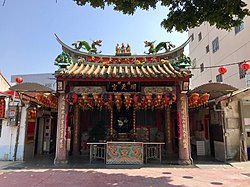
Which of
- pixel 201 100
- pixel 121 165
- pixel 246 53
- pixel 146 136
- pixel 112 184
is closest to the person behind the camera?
pixel 112 184

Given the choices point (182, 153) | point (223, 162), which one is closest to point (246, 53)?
point (223, 162)

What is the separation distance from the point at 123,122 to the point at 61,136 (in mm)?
3958

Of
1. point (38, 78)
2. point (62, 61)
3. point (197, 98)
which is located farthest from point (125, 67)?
point (38, 78)

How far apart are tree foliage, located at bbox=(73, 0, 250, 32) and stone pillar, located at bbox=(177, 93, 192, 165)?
4.00m

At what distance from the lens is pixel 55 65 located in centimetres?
872

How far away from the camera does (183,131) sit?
872 cm

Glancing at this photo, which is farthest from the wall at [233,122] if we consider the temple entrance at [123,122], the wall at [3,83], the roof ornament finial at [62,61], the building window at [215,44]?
the wall at [3,83]

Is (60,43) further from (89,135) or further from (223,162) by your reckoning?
(223,162)

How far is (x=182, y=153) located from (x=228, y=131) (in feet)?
9.58

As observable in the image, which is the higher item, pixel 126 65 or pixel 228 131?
pixel 126 65

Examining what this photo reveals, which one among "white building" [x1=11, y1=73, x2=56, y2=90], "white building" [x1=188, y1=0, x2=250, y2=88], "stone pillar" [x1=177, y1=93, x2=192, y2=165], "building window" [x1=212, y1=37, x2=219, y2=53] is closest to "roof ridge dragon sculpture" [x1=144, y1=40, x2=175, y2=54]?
"white building" [x1=188, y1=0, x2=250, y2=88]

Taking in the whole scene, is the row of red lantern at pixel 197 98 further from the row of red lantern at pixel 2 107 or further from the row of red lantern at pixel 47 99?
the row of red lantern at pixel 2 107

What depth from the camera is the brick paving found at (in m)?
5.88

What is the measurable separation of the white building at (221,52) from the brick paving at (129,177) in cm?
584
